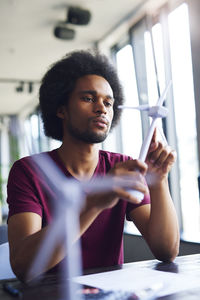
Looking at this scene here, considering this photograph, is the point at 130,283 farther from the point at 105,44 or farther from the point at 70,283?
the point at 105,44

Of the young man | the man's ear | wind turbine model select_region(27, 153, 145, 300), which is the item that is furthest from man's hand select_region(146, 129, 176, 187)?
the man's ear

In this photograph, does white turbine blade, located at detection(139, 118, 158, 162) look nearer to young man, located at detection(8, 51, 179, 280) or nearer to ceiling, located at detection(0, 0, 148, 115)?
young man, located at detection(8, 51, 179, 280)

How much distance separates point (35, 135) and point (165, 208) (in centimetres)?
59

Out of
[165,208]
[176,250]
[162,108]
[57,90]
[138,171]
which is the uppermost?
[57,90]

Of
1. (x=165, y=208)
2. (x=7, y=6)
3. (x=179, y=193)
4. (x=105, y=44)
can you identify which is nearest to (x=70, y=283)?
(x=165, y=208)

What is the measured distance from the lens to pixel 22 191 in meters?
1.18

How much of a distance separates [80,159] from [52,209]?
231 mm

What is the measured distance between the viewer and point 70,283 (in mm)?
844

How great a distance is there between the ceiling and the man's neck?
206 centimetres

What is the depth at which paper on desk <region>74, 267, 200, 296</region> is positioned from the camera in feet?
2.59

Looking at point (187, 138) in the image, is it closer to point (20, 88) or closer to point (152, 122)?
point (152, 122)

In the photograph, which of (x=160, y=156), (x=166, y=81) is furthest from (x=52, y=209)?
(x=166, y=81)

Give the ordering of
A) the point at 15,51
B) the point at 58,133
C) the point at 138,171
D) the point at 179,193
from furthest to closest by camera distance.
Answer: the point at 15,51 < the point at 179,193 < the point at 58,133 < the point at 138,171

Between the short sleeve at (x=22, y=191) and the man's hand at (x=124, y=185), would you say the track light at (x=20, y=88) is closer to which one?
the short sleeve at (x=22, y=191)
